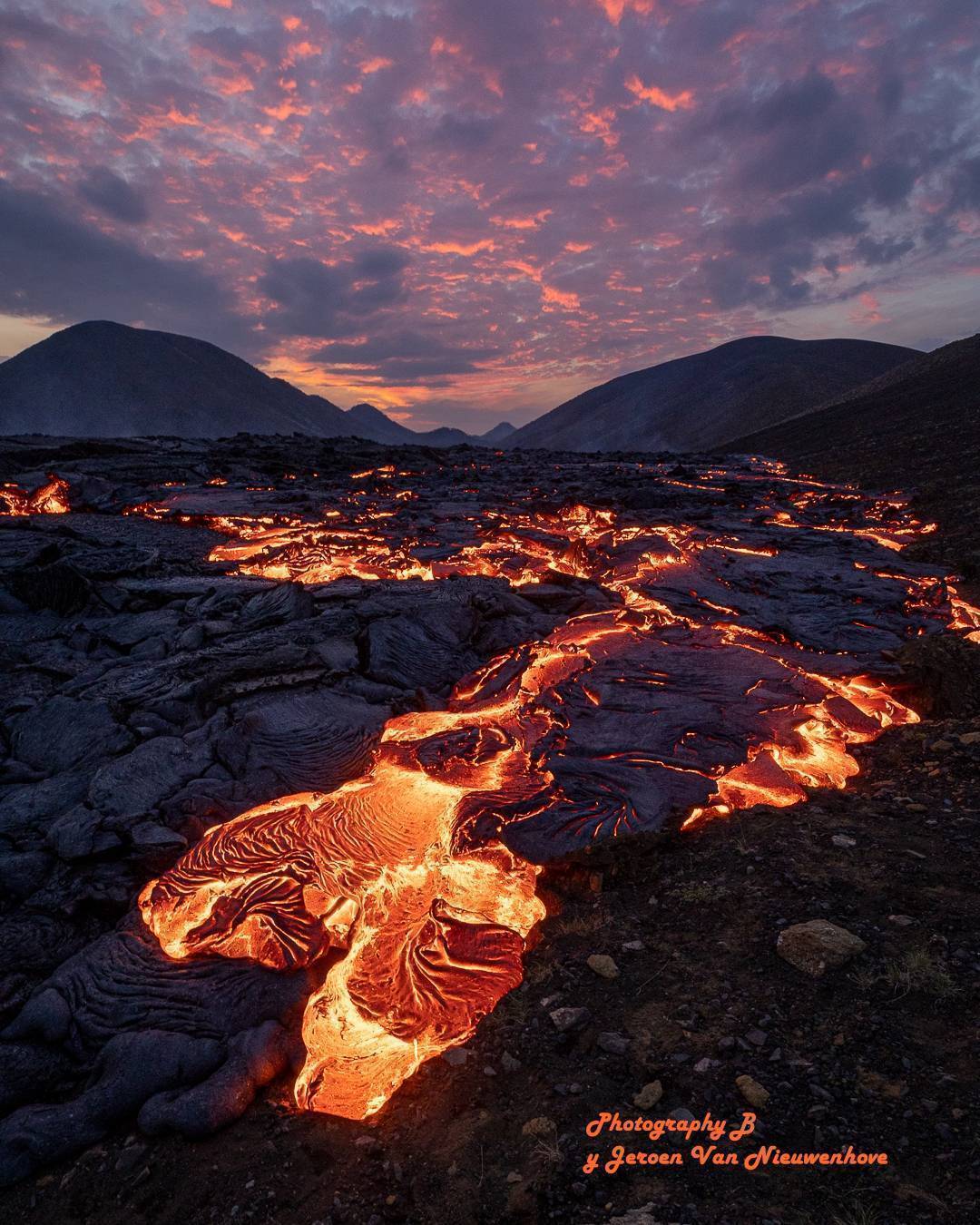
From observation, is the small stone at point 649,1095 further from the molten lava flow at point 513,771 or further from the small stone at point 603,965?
the molten lava flow at point 513,771

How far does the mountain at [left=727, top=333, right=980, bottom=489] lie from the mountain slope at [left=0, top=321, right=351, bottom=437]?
11712cm

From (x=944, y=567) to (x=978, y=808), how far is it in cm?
1062

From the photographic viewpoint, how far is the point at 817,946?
3.58 metres

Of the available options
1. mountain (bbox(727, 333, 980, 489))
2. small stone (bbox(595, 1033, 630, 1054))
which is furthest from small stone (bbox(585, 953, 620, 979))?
mountain (bbox(727, 333, 980, 489))

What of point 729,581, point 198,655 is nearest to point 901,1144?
point 198,655

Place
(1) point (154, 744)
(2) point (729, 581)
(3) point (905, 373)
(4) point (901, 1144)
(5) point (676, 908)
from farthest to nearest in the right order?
(3) point (905, 373), (2) point (729, 581), (1) point (154, 744), (5) point (676, 908), (4) point (901, 1144)

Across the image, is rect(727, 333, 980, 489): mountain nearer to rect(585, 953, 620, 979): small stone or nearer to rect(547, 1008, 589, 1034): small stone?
rect(585, 953, 620, 979): small stone

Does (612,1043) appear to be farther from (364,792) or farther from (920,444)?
(920,444)

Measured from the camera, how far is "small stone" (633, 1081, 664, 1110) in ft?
9.53

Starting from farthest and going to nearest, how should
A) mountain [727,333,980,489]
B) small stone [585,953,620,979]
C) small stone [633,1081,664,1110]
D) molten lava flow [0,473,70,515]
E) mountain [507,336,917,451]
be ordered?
1. mountain [507,336,917,451]
2. mountain [727,333,980,489]
3. molten lava flow [0,473,70,515]
4. small stone [585,953,620,979]
5. small stone [633,1081,664,1110]

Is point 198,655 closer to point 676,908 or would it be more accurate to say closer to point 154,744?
point 154,744

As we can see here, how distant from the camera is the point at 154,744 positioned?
6.04 m

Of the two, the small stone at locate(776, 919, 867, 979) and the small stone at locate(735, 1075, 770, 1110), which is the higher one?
the small stone at locate(776, 919, 867, 979)

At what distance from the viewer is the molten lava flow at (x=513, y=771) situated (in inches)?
161
